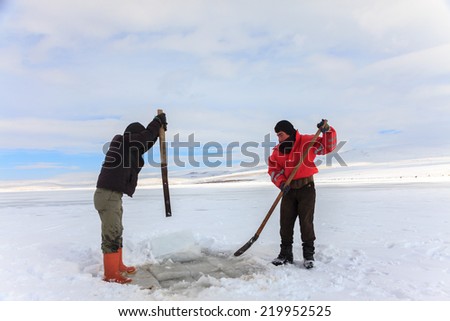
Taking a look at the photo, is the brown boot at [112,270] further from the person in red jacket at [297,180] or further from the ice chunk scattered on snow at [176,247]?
the person in red jacket at [297,180]

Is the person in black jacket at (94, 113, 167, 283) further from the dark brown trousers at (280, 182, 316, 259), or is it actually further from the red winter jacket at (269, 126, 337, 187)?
the dark brown trousers at (280, 182, 316, 259)

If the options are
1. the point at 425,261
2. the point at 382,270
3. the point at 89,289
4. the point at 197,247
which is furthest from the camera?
the point at 197,247

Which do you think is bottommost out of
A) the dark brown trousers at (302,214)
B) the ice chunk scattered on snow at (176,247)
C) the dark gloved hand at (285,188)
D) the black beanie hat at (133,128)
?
the ice chunk scattered on snow at (176,247)

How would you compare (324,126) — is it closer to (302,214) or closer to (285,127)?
(285,127)

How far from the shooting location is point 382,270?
3.75 m

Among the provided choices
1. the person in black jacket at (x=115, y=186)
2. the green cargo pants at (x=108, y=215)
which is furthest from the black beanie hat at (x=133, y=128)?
the green cargo pants at (x=108, y=215)

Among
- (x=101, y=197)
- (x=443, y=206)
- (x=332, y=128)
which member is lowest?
(x=443, y=206)

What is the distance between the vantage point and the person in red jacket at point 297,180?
4.27 metres

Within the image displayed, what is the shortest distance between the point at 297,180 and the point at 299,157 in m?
0.30

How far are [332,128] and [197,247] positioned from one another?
8.18 feet

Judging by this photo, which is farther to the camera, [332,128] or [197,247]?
[197,247]

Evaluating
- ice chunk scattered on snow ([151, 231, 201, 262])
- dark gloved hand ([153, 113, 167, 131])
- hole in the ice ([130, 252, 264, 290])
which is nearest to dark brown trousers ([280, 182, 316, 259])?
hole in the ice ([130, 252, 264, 290])
